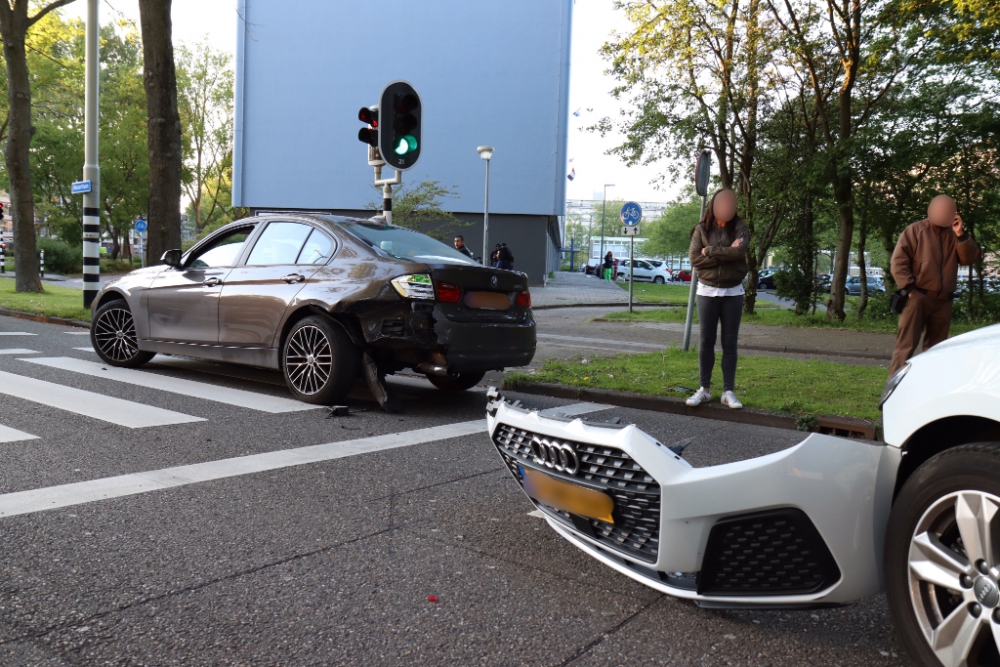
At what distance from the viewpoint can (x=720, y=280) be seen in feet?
21.7

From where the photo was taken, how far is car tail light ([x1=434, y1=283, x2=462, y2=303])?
6.27 metres

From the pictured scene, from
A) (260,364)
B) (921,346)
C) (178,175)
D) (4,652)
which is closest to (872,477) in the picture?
(4,652)

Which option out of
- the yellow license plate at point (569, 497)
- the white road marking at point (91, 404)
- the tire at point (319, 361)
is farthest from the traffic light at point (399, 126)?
the yellow license plate at point (569, 497)

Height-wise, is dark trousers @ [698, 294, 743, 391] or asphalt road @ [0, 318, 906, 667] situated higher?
dark trousers @ [698, 294, 743, 391]

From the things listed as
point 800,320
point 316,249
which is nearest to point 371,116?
point 316,249

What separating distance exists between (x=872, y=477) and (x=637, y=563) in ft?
2.52

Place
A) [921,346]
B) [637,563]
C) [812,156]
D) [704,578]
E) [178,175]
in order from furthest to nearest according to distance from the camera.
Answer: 1. [812,156]
2. [178,175]
3. [921,346]
4. [637,563]
5. [704,578]

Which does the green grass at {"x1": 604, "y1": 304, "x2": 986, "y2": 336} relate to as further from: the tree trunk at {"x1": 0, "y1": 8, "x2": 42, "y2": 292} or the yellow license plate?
the yellow license plate

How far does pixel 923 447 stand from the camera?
7.46 ft

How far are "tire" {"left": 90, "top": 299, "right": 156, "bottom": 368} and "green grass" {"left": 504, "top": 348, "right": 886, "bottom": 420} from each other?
380 cm

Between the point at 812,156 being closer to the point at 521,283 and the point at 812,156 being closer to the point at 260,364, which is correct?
the point at 521,283

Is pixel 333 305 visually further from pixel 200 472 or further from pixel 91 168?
pixel 91 168

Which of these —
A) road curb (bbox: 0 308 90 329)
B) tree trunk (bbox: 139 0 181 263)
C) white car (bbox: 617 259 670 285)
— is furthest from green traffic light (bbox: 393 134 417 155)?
white car (bbox: 617 259 670 285)

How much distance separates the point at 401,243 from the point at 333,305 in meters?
0.86
